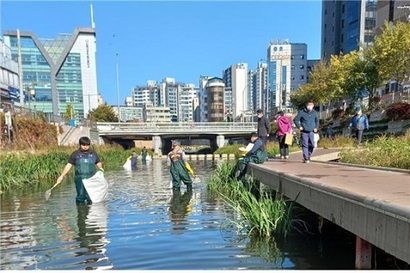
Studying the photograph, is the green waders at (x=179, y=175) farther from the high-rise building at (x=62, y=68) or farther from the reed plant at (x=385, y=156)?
the high-rise building at (x=62, y=68)

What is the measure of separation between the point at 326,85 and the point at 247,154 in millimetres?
26290

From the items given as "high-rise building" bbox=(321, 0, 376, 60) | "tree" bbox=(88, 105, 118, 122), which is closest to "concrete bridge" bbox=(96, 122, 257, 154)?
"tree" bbox=(88, 105, 118, 122)

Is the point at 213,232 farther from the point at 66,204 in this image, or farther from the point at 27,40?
the point at 27,40

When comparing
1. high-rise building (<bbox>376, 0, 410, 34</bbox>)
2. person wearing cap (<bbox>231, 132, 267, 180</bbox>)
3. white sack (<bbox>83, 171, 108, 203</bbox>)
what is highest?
high-rise building (<bbox>376, 0, 410, 34</bbox>)

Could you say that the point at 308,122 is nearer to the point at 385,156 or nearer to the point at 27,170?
the point at 385,156

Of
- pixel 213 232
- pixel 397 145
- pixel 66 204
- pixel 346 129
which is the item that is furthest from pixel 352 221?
pixel 346 129

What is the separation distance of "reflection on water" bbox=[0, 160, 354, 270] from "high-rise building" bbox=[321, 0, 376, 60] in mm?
43973

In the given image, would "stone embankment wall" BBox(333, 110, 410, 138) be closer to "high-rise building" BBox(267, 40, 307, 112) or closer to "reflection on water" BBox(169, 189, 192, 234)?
"reflection on water" BBox(169, 189, 192, 234)

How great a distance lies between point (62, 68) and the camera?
7981 cm

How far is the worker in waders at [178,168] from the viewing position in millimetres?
10430

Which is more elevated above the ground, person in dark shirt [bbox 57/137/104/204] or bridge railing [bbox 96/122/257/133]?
person in dark shirt [bbox 57/137/104/204]

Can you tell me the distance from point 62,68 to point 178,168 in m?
78.5

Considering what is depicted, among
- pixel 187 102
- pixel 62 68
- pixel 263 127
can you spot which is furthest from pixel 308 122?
pixel 187 102

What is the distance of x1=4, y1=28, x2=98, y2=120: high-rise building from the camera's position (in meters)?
73.6
